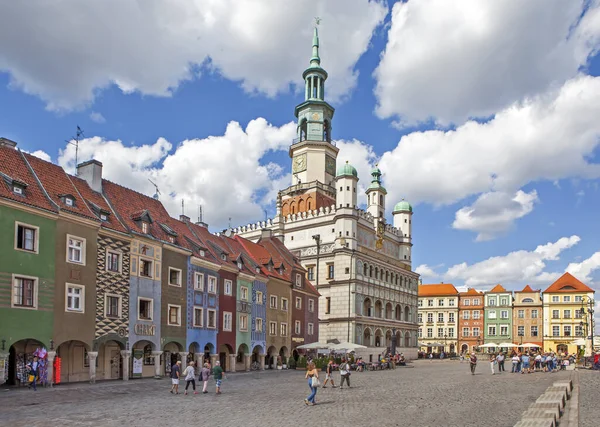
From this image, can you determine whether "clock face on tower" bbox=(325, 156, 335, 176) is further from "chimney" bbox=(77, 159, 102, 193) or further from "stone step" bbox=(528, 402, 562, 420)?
"stone step" bbox=(528, 402, 562, 420)

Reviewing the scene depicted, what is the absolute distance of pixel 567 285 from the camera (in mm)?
107375

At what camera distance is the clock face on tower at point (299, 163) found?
8168cm

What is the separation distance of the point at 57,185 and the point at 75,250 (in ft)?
13.0

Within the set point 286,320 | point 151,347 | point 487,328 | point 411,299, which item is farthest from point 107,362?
point 487,328

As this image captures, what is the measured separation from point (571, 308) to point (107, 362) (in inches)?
3613

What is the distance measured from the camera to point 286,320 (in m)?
53.8

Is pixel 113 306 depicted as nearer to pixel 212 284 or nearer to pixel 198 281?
pixel 198 281

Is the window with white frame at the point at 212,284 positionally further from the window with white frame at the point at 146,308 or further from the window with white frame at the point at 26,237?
the window with white frame at the point at 26,237

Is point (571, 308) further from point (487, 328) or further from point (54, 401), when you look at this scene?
point (54, 401)

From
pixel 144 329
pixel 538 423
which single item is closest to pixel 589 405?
pixel 538 423

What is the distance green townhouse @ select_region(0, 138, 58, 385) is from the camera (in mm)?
27234

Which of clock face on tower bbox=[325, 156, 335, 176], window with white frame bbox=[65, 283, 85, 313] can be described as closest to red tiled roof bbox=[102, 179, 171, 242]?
window with white frame bbox=[65, 283, 85, 313]

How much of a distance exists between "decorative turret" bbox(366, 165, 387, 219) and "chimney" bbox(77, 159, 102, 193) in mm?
49466

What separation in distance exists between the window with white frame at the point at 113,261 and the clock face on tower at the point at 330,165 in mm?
49754
